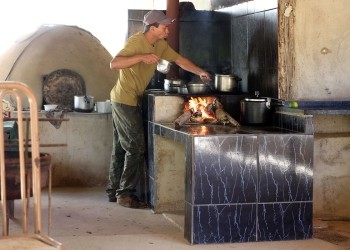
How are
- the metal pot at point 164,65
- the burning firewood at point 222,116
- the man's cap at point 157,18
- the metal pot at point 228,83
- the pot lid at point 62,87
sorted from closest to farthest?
the burning firewood at point 222,116
the man's cap at point 157,18
the metal pot at point 228,83
the metal pot at point 164,65
the pot lid at point 62,87

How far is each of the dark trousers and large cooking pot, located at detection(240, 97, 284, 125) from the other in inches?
51.9

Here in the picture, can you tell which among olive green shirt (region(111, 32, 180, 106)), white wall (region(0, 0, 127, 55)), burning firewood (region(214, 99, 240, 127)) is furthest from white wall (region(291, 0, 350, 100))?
white wall (region(0, 0, 127, 55))

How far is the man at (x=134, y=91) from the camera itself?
7.58 meters

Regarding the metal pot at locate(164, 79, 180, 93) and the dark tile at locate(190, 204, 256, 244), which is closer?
the dark tile at locate(190, 204, 256, 244)

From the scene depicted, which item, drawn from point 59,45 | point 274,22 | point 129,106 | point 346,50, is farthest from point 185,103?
point 59,45

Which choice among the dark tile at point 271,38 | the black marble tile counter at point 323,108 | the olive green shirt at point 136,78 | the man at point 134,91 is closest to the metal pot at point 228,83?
the man at point 134,91

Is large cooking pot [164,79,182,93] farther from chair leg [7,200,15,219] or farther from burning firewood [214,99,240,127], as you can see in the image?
chair leg [7,200,15,219]

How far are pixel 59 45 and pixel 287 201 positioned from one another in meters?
4.78

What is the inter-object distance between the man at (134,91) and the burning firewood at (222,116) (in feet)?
1.58

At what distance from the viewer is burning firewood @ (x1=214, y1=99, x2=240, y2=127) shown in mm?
7191

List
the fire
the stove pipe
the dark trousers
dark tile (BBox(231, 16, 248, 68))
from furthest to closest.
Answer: the stove pipe, dark tile (BBox(231, 16, 248, 68)), the dark trousers, the fire

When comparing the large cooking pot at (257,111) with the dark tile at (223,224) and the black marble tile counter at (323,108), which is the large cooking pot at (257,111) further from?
the dark tile at (223,224)

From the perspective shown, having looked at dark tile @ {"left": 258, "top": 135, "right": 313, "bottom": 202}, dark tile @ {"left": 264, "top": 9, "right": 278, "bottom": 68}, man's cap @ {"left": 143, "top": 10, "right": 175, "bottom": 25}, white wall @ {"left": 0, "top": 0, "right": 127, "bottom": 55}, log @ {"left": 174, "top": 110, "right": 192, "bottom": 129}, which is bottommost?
dark tile @ {"left": 258, "top": 135, "right": 313, "bottom": 202}

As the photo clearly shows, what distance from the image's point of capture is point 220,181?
20.3 ft
